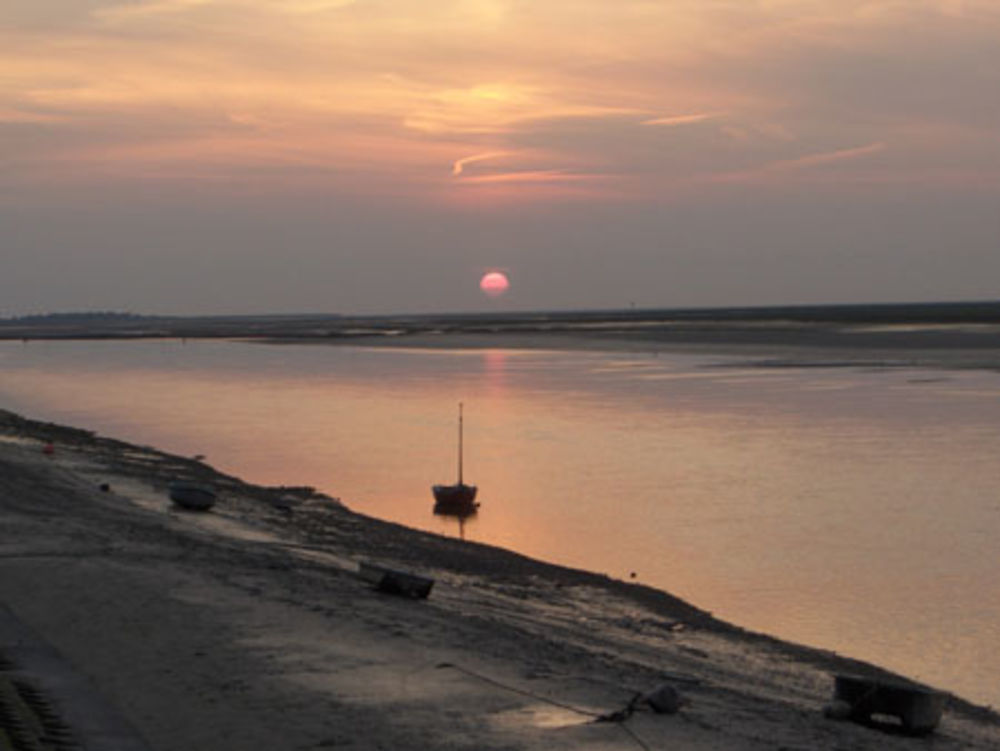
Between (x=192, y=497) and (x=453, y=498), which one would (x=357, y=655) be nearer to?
(x=192, y=497)

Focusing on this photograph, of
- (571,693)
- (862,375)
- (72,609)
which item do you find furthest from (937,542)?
(862,375)

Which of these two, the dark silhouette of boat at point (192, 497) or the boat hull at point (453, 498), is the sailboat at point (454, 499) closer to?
the boat hull at point (453, 498)

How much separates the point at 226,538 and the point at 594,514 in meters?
10.8

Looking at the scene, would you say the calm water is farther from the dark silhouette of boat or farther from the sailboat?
the dark silhouette of boat

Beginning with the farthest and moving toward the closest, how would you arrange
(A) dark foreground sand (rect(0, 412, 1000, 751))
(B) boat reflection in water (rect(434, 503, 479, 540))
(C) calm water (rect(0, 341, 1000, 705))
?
1. (B) boat reflection in water (rect(434, 503, 479, 540))
2. (C) calm water (rect(0, 341, 1000, 705))
3. (A) dark foreground sand (rect(0, 412, 1000, 751))

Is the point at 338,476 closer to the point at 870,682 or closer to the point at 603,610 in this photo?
the point at 603,610

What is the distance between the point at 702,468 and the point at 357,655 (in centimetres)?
2649

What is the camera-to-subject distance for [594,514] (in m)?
32.1

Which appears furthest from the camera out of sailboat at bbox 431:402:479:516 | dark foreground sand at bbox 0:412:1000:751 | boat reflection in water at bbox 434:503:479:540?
sailboat at bbox 431:402:479:516

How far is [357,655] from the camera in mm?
14773

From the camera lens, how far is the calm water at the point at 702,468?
23000mm

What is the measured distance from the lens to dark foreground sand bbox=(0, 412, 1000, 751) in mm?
12141

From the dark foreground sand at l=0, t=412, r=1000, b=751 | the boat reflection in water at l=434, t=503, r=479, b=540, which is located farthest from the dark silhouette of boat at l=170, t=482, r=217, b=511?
→ the boat reflection in water at l=434, t=503, r=479, b=540

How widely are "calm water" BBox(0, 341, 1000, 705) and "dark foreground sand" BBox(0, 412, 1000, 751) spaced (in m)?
2.59
